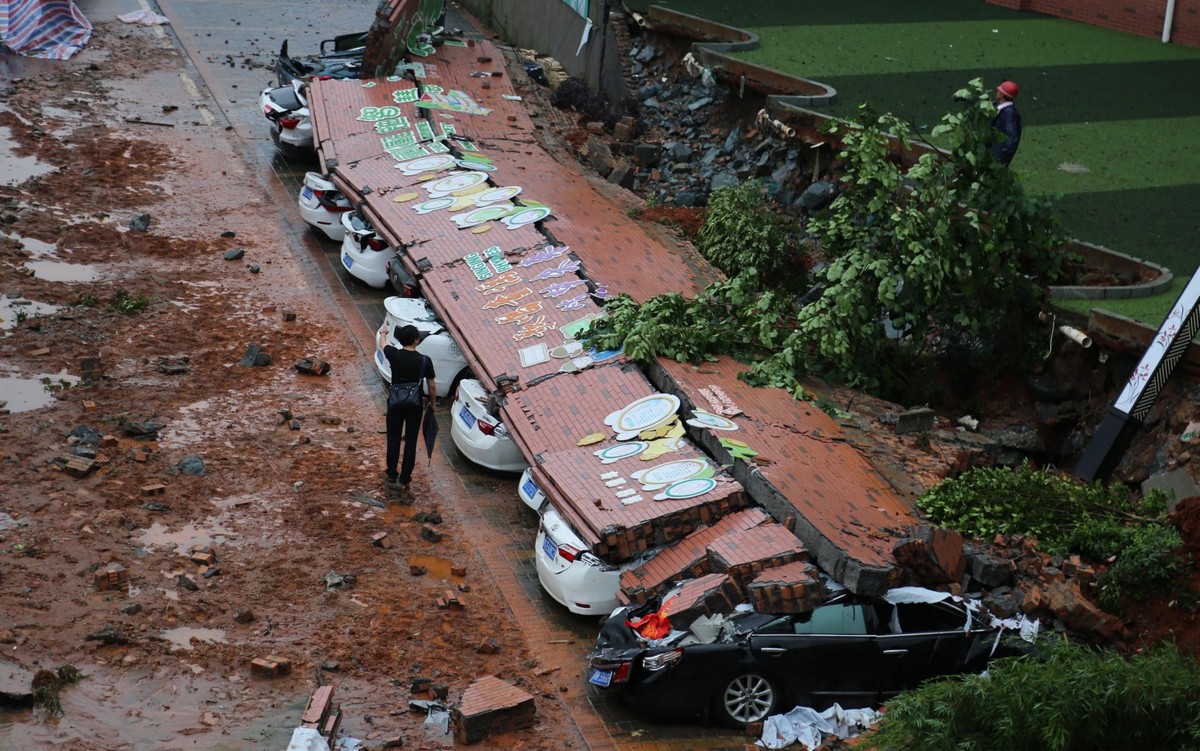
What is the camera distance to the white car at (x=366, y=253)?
670 inches

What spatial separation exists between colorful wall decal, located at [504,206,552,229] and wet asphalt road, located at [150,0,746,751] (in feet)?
7.02

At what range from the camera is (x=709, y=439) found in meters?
11.9

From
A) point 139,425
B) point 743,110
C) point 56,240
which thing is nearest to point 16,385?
point 139,425

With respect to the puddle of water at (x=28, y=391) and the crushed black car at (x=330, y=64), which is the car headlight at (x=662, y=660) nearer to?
the puddle of water at (x=28, y=391)

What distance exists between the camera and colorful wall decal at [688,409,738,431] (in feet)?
39.6

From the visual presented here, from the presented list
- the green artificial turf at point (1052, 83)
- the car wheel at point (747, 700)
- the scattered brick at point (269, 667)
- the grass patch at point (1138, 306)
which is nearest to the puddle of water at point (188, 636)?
the scattered brick at point (269, 667)

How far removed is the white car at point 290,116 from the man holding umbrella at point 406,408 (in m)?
9.40

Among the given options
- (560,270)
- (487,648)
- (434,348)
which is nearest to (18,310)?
(434,348)

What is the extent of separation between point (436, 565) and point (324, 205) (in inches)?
324

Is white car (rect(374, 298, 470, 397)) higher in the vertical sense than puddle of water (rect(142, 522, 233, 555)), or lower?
higher

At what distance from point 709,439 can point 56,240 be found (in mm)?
10501

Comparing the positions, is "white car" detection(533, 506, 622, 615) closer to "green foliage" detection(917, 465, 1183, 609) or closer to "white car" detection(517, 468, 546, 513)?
"white car" detection(517, 468, 546, 513)

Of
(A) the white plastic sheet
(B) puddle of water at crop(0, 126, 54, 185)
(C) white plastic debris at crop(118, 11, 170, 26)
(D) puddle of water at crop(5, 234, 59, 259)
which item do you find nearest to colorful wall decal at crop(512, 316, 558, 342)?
(A) the white plastic sheet

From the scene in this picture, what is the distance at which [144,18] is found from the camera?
28.5m
